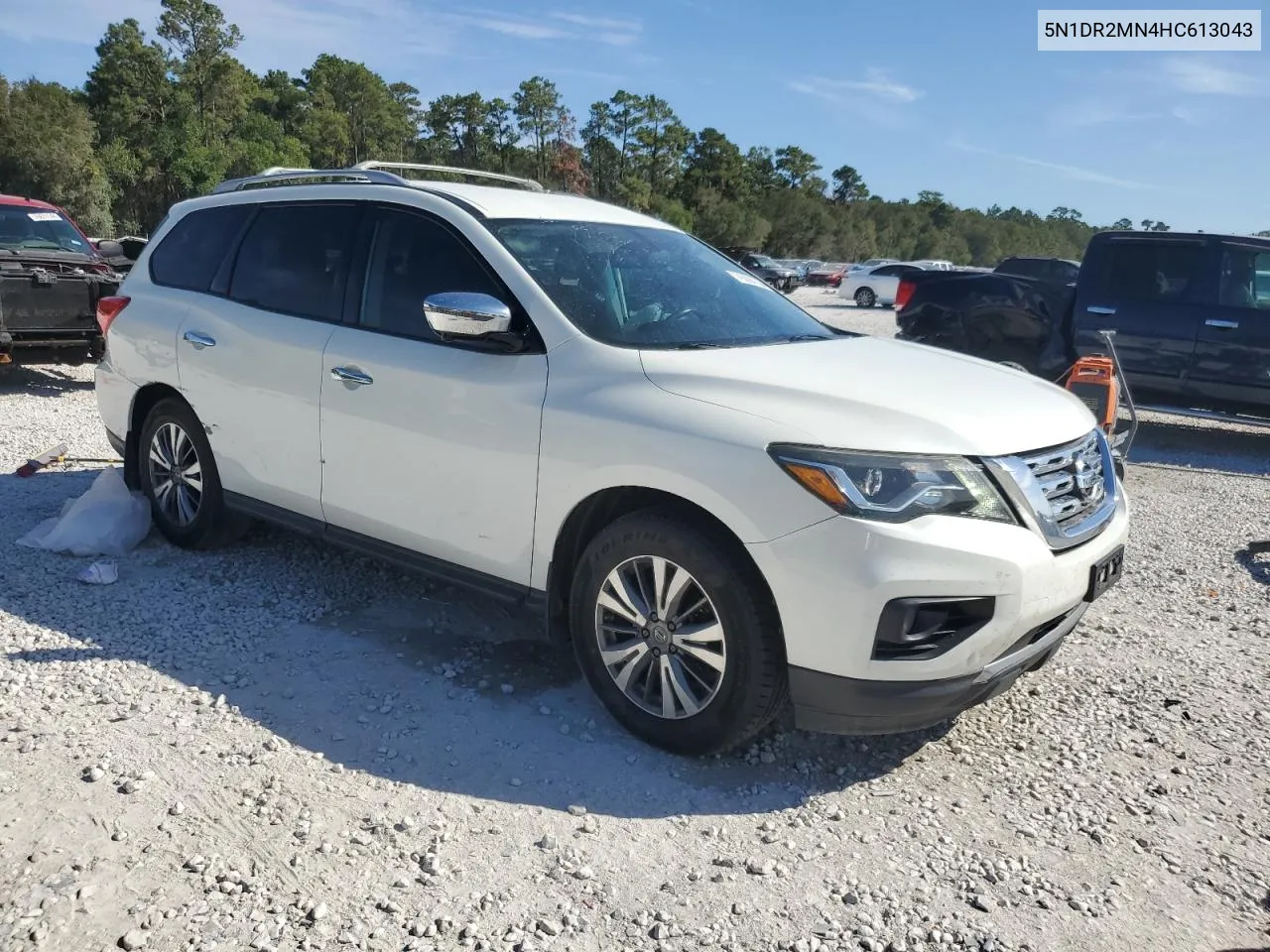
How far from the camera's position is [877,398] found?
3.24 metres

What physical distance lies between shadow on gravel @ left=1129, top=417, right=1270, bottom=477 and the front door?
24.1ft

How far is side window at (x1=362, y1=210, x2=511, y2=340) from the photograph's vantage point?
397 cm

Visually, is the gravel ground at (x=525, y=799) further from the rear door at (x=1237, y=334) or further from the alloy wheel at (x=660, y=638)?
the rear door at (x=1237, y=334)

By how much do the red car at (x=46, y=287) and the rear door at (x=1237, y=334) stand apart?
35.4 ft

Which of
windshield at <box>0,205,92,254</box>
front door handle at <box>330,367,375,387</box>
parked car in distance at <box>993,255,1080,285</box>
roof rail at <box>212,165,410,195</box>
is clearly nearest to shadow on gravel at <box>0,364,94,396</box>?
windshield at <box>0,205,92,254</box>

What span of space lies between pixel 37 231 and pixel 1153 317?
37.2 ft

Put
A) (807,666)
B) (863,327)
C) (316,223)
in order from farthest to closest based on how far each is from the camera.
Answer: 1. (863,327)
2. (316,223)
3. (807,666)

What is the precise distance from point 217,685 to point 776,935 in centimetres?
237

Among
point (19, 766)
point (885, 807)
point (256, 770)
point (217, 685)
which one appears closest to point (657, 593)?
point (885, 807)

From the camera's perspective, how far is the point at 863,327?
24969 millimetres

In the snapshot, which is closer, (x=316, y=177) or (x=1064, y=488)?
(x=1064, y=488)

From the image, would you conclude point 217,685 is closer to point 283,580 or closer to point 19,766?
point 19,766

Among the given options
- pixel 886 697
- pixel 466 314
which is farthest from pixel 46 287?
pixel 886 697

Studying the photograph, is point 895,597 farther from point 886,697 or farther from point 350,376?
point 350,376
